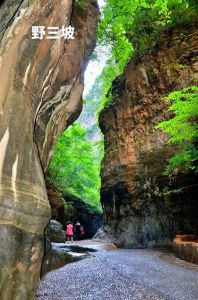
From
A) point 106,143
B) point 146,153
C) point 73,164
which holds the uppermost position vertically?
point 73,164

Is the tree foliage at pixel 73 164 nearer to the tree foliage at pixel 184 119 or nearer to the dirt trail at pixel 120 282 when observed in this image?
the tree foliage at pixel 184 119

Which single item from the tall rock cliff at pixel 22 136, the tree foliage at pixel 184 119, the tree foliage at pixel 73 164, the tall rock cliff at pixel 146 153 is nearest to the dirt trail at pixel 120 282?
the tall rock cliff at pixel 22 136

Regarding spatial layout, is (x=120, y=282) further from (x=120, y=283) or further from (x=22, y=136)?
(x=22, y=136)

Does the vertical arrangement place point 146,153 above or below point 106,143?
below

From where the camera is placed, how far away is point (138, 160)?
20.3 meters

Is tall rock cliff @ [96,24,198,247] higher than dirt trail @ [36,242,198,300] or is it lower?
higher

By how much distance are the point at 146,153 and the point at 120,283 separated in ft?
43.6

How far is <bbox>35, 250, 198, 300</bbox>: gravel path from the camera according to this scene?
241 inches

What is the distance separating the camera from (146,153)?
65.4 ft

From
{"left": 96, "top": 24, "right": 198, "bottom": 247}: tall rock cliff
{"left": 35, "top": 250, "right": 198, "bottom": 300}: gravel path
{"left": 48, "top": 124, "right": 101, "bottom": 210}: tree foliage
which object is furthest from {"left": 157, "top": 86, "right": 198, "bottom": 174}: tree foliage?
{"left": 48, "top": 124, "right": 101, "bottom": 210}: tree foliage

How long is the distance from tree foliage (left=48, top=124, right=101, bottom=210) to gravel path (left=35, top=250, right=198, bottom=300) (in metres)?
20.8

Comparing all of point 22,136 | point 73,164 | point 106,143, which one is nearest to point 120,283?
point 22,136

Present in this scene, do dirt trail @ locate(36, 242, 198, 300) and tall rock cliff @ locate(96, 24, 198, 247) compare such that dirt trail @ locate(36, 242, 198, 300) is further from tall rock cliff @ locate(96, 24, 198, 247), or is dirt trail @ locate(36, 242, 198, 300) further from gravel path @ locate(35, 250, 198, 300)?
tall rock cliff @ locate(96, 24, 198, 247)

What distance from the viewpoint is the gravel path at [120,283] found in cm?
613
